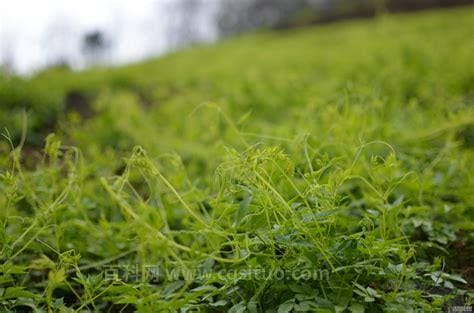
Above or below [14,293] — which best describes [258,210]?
above

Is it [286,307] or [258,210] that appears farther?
[258,210]

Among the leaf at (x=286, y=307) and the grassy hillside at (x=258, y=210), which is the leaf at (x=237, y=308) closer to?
the grassy hillside at (x=258, y=210)

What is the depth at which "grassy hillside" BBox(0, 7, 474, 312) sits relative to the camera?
1.37m

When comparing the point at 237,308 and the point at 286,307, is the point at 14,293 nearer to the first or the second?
the point at 237,308

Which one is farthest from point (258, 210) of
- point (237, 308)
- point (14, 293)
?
point (14, 293)

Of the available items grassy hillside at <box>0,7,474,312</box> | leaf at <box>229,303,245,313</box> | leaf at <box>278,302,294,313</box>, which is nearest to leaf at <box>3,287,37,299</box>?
grassy hillside at <box>0,7,474,312</box>

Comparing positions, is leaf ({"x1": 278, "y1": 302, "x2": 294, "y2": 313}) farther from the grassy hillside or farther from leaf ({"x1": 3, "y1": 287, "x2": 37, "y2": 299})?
leaf ({"x1": 3, "y1": 287, "x2": 37, "y2": 299})

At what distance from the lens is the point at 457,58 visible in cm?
398

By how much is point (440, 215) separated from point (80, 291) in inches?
56.0

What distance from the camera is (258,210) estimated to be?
144 centimetres

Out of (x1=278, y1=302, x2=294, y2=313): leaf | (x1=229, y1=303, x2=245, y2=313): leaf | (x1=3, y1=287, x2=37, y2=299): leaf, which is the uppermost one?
(x1=3, y1=287, x2=37, y2=299): leaf

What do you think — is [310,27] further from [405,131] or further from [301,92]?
[405,131]

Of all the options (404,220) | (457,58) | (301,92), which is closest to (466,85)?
(457,58)

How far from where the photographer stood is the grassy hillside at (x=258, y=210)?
53.9 inches
